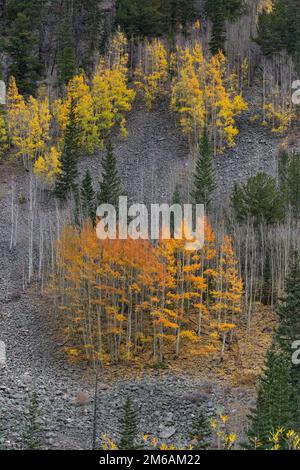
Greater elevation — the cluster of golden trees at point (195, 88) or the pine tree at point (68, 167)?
the cluster of golden trees at point (195, 88)

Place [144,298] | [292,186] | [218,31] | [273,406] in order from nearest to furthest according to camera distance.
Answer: [273,406] → [144,298] → [292,186] → [218,31]

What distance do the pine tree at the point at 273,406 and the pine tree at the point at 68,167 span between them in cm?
3488

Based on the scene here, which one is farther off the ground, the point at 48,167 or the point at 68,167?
the point at 48,167

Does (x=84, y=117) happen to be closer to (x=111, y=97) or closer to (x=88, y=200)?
(x=111, y=97)

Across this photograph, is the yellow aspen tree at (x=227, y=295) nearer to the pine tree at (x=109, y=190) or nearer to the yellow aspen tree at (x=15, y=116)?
the pine tree at (x=109, y=190)

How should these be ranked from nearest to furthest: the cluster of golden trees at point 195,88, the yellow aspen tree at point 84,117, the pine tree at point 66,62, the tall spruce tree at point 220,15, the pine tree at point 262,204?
1. the pine tree at point 262,204
2. the cluster of golden trees at point 195,88
3. the yellow aspen tree at point 84,117
4. the pine tree at point 66,62
5. the tall spruce tree at point 220,15

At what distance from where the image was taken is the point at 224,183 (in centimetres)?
7088

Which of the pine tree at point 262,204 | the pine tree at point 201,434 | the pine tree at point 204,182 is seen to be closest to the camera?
the pine tree at point 201,434

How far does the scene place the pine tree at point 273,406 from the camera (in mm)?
34656

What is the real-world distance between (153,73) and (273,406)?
5581cm

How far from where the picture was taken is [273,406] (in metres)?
36.8

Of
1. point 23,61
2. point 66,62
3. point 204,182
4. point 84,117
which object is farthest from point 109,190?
point 23,61

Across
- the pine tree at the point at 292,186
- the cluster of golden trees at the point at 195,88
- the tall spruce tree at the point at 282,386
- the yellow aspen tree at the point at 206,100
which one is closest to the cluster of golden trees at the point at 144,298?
the tall spruce tree at the point at 282,386

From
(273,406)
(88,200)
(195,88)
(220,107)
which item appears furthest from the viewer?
(195,88)
